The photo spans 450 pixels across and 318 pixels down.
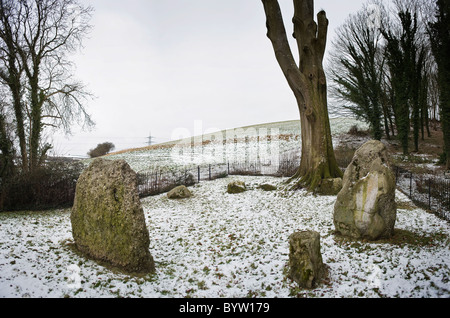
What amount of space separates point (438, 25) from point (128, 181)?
20.0m

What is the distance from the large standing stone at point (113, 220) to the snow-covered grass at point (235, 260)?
0.89ft

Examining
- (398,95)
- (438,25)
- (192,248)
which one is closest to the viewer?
(192,248)

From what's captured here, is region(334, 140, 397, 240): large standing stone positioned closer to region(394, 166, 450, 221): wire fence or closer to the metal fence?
region(394, 166, 450, 221): wire fence

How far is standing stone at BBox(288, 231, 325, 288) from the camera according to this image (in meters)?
4.87

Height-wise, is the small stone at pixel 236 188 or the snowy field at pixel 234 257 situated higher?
the small stone at pixel 236 188

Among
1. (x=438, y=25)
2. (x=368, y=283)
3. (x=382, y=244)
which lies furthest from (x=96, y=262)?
(x=438, y=25)

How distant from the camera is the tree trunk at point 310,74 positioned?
11812mm

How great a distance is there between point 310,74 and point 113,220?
10.0m

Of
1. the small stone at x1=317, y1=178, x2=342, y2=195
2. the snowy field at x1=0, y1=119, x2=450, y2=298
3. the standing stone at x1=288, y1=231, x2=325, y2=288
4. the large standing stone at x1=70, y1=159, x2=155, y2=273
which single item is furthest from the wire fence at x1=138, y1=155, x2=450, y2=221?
the large standing stone at x1=70, y1=159, x2=155, y2=273

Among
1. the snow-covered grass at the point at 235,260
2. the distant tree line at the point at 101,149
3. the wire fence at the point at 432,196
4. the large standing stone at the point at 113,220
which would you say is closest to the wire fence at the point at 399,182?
the wire fence at the point at 432,196

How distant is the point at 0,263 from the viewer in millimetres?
4844

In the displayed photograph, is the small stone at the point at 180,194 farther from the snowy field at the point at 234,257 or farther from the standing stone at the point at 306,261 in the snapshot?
the standing stone at the point at 306,261
